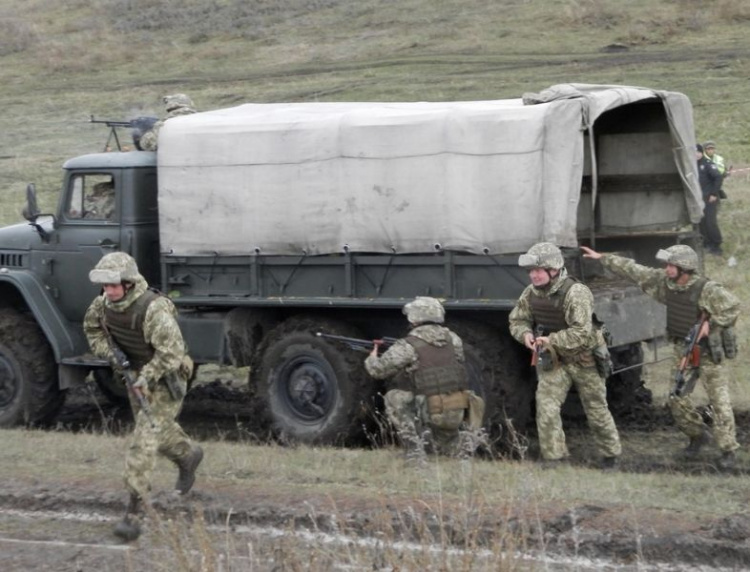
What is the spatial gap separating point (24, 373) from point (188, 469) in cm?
384

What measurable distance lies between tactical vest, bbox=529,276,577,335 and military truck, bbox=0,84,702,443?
368 millimetres

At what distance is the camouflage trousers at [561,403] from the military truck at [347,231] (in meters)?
0.51

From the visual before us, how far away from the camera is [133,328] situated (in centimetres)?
847

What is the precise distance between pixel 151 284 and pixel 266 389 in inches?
60.2

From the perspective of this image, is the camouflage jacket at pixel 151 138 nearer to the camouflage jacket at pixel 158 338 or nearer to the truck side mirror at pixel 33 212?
the truck side mirror at pixel 33 212

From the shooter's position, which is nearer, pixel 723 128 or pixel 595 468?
pixel 595 468

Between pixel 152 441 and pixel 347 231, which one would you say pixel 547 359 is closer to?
pixel 347 231

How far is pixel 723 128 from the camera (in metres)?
25.8

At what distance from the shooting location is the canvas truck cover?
1020 centimetres

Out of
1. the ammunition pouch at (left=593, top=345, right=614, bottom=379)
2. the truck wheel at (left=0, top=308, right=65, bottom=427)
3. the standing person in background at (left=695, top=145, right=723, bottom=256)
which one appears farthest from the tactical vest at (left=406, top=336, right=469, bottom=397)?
the standing person in background at (left=695, top=145, right=723, bottom=256)

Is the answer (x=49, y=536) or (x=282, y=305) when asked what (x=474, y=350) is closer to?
(x=282, y=305)

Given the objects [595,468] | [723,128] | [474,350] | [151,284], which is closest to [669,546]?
[595,468]

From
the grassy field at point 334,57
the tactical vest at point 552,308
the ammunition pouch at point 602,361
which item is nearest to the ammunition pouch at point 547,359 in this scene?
the tactical vest at point 552,308

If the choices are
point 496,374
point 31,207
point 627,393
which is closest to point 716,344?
point 496,374
